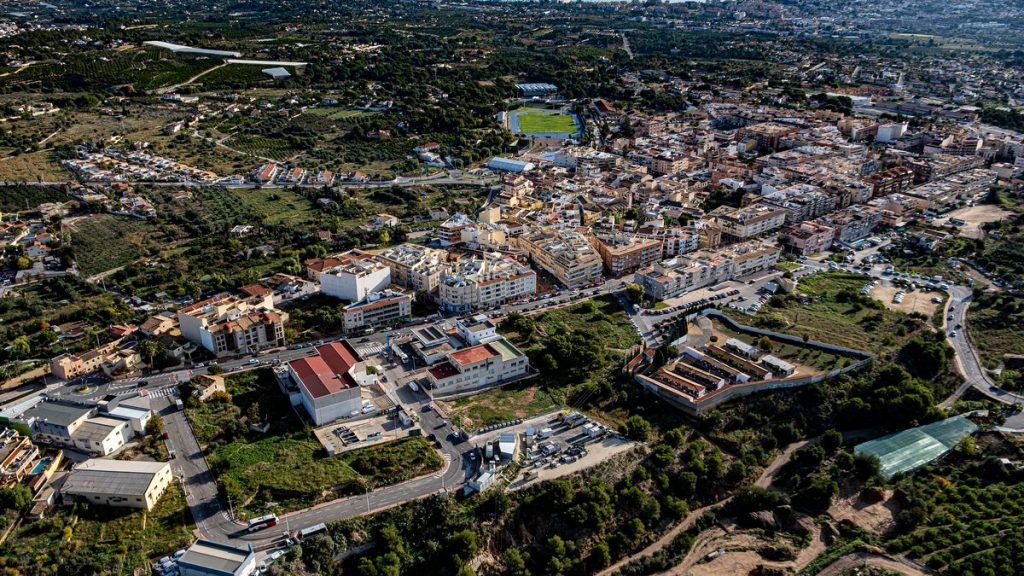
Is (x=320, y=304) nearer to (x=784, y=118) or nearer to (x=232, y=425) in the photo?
(x=232, y=425)

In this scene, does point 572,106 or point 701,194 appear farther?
point 572,106

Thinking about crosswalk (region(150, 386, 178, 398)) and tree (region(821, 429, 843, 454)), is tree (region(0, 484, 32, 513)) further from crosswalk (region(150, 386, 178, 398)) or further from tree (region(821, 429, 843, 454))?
tree (region(821, 429, 843, 454))

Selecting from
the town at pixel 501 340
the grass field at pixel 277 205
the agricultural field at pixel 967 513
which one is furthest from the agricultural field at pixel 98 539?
the grass field at pixel 277 205

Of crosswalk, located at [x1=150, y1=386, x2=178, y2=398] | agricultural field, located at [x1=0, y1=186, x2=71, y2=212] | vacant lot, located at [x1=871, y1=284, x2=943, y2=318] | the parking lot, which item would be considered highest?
agricultural field, located at [x1=0, y1=186, x2=71, y2=212]

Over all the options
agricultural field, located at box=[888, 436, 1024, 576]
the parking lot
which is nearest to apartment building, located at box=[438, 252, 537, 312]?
the parking lot

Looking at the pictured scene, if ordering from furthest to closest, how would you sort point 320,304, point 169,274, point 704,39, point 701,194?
point 704,39 < point 701,194 < point 169,274 < point 320,304

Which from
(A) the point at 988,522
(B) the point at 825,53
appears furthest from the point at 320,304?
(B) the point at 825,53

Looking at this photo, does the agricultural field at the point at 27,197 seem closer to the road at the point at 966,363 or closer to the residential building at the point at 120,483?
the residential building at the point at 120,483
